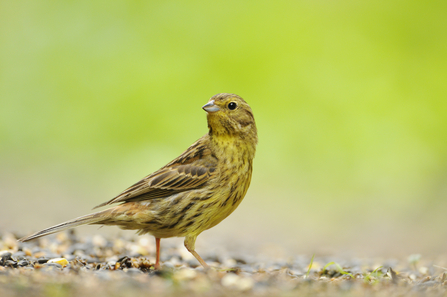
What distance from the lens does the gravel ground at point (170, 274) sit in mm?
3861

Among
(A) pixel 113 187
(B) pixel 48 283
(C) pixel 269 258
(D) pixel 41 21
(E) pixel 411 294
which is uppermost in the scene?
(D) pixel 41 21

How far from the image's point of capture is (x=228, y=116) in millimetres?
5980

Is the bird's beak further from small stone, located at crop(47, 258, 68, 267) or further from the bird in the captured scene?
small stone, located at crop(47, 258, 68, 267)

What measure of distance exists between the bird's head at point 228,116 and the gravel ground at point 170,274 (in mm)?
1517

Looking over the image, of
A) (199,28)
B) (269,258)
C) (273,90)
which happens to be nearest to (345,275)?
(269,258)

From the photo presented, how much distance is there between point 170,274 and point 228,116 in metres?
2.01

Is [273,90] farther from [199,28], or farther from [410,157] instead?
[410,157]

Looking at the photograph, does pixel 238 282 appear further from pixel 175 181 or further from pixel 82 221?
pixel 82 221

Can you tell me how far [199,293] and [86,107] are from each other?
12.0 metres

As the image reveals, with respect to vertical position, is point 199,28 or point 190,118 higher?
point 199,28

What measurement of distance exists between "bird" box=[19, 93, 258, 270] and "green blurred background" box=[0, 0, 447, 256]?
4.44 metres

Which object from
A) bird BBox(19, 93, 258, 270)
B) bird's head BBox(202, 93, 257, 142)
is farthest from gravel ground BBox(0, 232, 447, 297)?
bird's head BBox(202, 93, 257, 142)

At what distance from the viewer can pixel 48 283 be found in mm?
3836

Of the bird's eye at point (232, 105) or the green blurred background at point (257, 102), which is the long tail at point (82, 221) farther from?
the green blurred background at point (257, 102)
